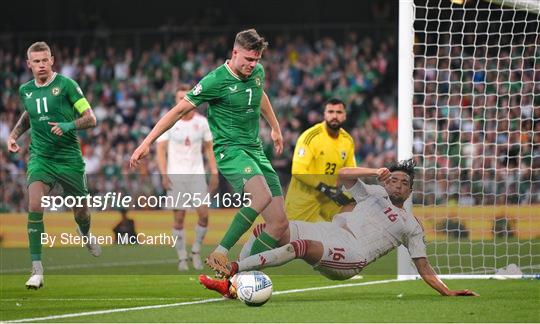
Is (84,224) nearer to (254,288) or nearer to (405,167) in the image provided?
(254,288)

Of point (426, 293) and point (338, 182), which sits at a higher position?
point (338, 182)

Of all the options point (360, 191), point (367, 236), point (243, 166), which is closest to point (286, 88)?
point (360, 191)

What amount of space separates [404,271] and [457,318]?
3.74 m

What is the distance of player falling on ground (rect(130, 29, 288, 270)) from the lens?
9.64 meters

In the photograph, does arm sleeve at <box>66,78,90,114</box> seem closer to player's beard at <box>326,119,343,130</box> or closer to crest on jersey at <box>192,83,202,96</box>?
crest on jersey at <box>192,83,202,96</box>

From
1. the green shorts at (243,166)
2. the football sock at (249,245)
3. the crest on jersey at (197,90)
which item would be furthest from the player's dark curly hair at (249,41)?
the football sock at (249,245)

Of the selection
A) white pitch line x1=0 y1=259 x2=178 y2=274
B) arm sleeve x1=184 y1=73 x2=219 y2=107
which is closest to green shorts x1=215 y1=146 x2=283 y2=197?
arm sleeve x1=184 y1=73 x2=219 y2=107

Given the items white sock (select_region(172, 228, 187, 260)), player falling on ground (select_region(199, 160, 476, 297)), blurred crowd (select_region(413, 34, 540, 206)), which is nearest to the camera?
player falling on ground (select_region(199, 160, 476, 297))

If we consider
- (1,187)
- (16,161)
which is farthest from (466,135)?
(16,161)

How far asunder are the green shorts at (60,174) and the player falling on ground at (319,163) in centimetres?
234

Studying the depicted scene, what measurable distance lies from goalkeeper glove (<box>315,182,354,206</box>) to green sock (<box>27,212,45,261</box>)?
2994mm

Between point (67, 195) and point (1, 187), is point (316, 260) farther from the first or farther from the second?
point (1, 187)

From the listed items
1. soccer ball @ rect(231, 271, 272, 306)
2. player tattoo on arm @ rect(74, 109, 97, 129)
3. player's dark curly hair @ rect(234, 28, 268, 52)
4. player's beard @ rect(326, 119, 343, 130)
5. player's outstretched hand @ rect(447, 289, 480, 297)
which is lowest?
player's outstretched hand @ rect(447, 289, 480, 297)

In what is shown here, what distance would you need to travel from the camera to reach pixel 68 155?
11477 mm
